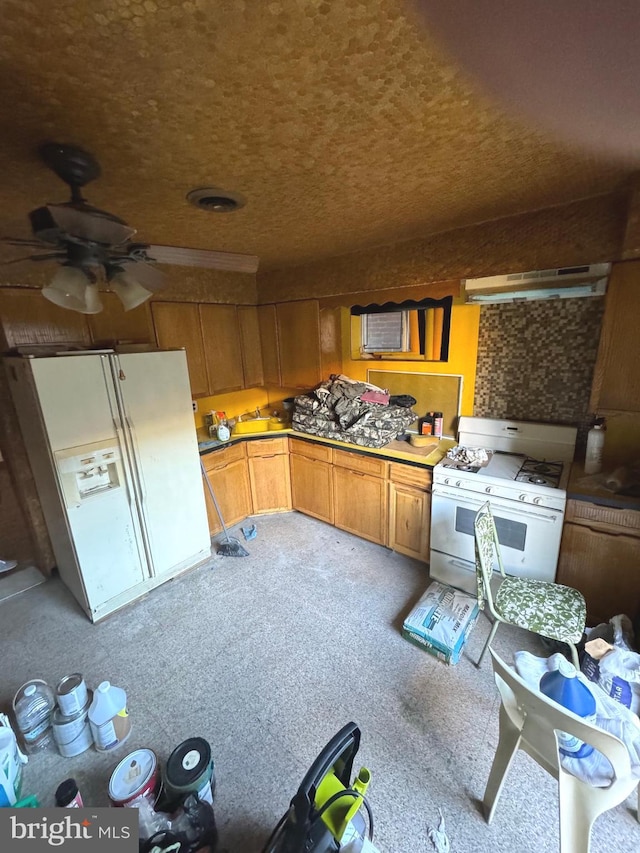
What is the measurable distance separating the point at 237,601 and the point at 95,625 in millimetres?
934

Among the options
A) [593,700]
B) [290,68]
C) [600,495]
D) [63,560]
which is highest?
[290,68]

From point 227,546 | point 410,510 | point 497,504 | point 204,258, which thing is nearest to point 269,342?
point 204,258

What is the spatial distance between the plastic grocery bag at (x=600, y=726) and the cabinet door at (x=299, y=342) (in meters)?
2.65

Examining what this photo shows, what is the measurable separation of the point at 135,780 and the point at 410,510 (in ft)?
6.79

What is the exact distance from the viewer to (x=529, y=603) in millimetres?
1825

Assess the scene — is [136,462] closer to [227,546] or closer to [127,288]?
[227,546]

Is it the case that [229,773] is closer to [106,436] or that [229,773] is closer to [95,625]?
[95,625]

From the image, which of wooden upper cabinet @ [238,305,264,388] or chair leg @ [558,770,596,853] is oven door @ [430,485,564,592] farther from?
wooden upper cabinet @ [238,305,264,388]

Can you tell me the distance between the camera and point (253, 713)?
68.2 inches

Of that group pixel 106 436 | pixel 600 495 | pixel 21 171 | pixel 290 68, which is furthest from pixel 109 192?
pixel 600 495

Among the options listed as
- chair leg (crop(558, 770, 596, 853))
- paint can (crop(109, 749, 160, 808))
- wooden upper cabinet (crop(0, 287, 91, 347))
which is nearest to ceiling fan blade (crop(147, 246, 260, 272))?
wooden upper cabinet (crop(0, 287, 91, 347))

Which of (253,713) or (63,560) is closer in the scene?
(253,713)

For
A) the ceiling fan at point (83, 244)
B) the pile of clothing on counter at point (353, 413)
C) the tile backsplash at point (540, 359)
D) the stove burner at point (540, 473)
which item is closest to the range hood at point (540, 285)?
the tile backsplash at point (540, 359)

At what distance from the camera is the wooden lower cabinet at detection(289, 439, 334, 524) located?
3.18 m
